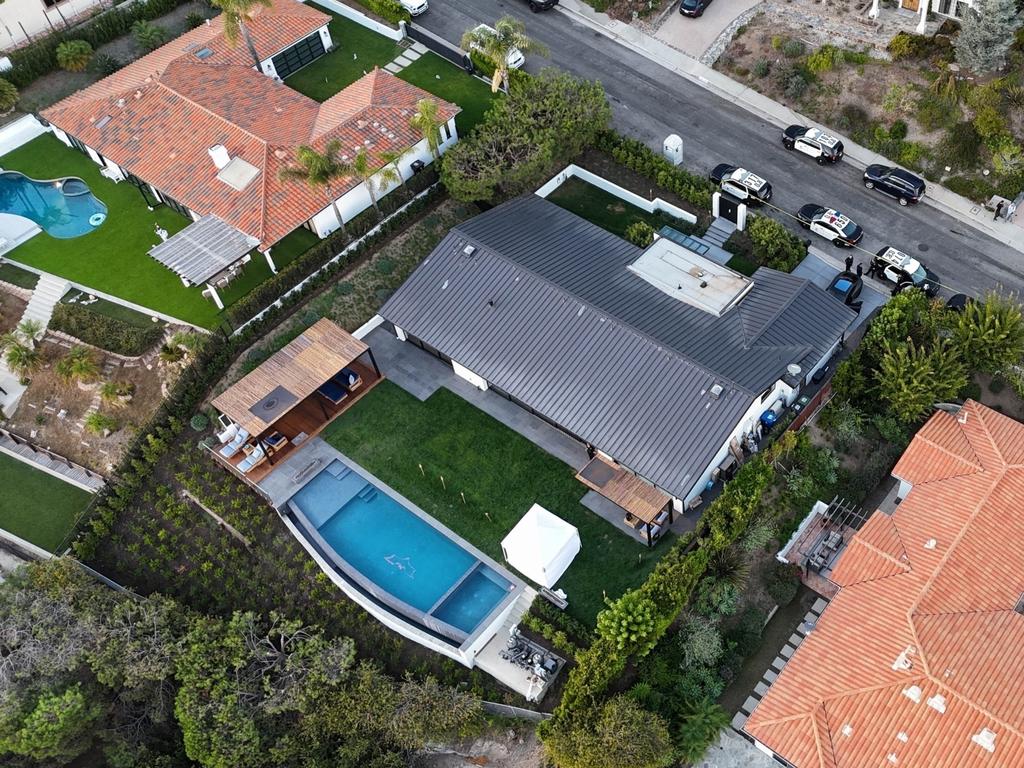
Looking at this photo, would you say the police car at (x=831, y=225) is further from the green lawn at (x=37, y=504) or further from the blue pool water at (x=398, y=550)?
the green lawn at (x=37, y=504)

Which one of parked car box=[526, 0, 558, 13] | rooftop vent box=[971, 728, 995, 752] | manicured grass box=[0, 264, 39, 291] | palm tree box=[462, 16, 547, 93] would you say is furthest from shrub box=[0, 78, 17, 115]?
rooftop vent box=[971, 728, 995, 752]

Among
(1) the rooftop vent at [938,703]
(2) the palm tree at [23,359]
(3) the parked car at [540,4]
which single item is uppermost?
(3) the parked car at [540,4]

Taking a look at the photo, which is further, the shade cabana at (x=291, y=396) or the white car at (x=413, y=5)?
the white car at (x=413, y=5)

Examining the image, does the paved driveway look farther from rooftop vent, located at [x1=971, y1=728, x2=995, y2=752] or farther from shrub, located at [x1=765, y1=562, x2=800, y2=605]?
rooftop vent, located at [x1=971, y1=728, x2=995, y2=752]

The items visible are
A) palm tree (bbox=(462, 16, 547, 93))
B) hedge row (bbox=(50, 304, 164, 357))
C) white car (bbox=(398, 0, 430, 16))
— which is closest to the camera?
hedge row (bbox=(50, 304, 164, 357))

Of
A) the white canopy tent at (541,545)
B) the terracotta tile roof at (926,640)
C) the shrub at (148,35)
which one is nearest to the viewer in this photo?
the terracotta tile roof at (926,640)

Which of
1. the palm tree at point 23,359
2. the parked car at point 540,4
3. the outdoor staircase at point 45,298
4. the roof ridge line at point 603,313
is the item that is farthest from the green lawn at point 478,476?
the parked car at point 540,4
